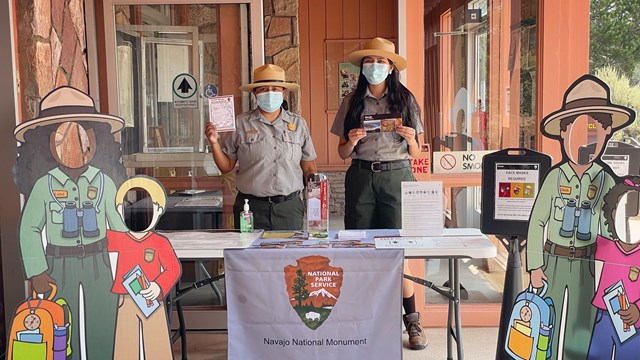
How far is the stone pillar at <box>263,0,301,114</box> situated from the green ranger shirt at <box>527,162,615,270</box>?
236 centimetres

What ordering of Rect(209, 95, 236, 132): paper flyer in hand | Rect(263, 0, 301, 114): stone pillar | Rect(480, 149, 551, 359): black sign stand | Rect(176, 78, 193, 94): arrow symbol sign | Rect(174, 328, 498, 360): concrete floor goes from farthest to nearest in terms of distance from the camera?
1. Rect(263, 0, 301, 114): stone pillar
2. Rect(176, 78, 193, 94): arrow symbol sign
3. Rect(174, 328, 498, 360): concrete floor
4. Rect(209, 95, 236, 132): paper flyer in hand
5. Rect(480, 149, 551, 359): black sign stand

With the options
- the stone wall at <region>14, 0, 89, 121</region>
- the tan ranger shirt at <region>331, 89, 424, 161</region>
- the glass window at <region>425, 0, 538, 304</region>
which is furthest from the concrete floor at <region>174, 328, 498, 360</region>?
the stone wall at <region>14, 0, 89, 121</region>

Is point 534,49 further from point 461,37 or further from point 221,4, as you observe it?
Result: point 221,4

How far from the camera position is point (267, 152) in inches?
128

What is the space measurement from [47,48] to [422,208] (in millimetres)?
2068

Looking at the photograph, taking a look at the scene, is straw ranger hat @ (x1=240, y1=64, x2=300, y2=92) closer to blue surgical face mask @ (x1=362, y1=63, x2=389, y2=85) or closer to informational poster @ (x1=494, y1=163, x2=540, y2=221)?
blue surgical face mask @ (x1=362, y1=63, x2=389, y2=85)

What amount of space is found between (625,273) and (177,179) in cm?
264

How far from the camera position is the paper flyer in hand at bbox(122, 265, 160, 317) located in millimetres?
2373

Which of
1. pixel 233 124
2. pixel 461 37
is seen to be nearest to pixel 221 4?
pixel 233 124

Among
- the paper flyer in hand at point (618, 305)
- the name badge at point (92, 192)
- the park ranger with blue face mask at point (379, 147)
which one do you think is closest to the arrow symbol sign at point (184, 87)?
the park ranger with blue face mask at point (379, 147)

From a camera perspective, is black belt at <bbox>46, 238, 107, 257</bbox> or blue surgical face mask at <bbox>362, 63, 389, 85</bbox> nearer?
black belt at <bbox>46, 238, 107, 257</bbox>

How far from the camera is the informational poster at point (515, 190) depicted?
2.49m

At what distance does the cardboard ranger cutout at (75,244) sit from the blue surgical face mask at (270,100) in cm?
98

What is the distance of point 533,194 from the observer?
248 centimetres
